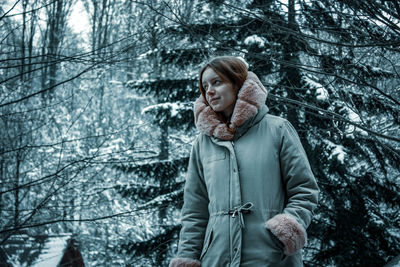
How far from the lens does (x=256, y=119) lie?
212 cm

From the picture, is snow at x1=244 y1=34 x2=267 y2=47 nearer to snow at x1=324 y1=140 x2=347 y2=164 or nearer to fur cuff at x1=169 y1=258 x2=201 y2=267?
snow at x1=324 y1=140 x2=347 y2=164

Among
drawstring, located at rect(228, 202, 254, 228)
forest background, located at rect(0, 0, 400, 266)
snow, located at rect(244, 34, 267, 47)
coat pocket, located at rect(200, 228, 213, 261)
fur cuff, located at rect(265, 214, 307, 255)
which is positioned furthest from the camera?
snow, located at rect(244, 34, 267, 47)

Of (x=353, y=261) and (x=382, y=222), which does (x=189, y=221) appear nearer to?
(x=353, y=261)

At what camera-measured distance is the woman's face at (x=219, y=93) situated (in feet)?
7.25

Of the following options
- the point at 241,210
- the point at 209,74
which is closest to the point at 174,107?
the point at 209,74

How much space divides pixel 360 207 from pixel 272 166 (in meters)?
5.62

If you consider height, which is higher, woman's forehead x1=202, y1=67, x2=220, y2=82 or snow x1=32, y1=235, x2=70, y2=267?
woman's forehead x1=202, y1=67, x2=220, y2=82

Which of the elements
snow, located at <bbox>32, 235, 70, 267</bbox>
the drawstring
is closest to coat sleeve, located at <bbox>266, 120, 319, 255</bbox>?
the drawstring

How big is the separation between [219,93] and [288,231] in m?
0.84

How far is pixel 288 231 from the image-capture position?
1.79 meters

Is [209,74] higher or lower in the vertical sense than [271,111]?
higher

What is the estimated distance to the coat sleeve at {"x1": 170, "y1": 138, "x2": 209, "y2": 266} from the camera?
2.15 meters

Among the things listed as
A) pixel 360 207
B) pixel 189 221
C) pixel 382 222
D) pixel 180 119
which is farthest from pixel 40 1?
pixel 382 222

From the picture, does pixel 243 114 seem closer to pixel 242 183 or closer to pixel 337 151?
pixel 242 183
